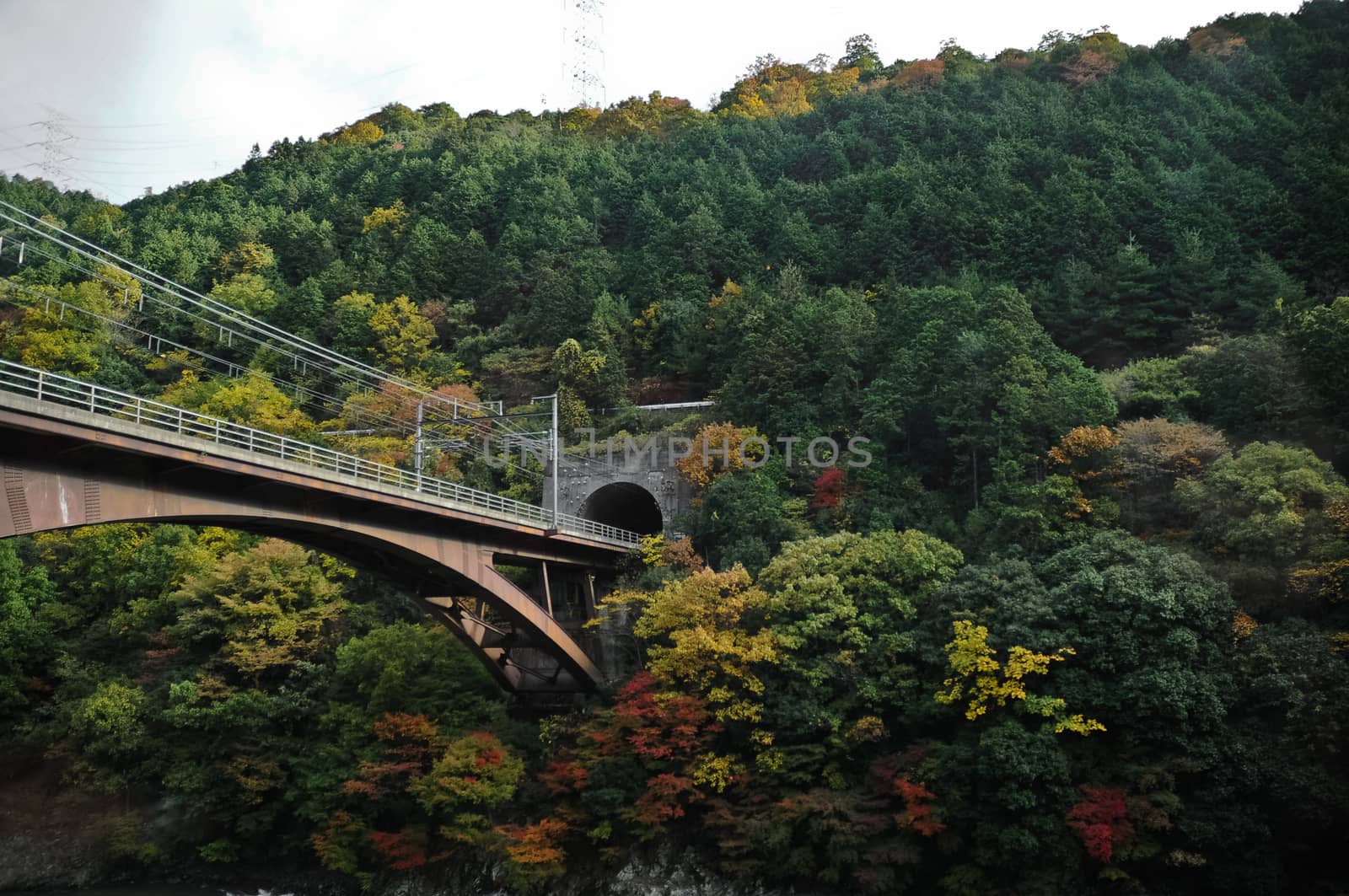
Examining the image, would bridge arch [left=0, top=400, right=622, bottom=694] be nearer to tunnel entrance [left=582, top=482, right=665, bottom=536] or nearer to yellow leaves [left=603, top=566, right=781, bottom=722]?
yellow leaves [left=603, top=566, right=781, bottom=722]

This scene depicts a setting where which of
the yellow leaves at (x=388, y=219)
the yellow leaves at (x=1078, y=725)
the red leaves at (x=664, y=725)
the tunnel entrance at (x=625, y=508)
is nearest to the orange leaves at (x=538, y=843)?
the red leaves at (x=664, y=725)

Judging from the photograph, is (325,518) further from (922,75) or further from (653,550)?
(922,75)

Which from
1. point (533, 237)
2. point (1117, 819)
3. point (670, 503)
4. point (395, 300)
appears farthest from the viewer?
point (533, 237)

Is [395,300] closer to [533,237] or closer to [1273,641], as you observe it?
[533,237]

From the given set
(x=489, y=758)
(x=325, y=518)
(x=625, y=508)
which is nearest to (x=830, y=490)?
(x=625, y=508)

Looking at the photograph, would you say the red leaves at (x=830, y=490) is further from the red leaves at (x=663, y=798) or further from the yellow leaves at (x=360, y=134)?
the yellow leaves at (x=360, y=134)

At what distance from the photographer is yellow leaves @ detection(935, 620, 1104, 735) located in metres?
21.5

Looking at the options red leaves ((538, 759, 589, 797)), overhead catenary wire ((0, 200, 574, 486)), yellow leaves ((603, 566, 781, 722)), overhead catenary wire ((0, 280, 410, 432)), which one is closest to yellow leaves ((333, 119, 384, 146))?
overhead catenary wire ((0, 200, 574, 486))

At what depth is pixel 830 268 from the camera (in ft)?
151

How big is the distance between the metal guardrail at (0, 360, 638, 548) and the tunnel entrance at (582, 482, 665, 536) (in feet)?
6.78

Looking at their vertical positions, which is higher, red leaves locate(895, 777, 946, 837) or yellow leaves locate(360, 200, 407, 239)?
yellow leaves locate(360, 200, 407, 239)

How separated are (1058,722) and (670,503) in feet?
52.3

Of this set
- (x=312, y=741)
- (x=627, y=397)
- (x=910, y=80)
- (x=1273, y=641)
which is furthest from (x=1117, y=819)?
(x=910, y=80)

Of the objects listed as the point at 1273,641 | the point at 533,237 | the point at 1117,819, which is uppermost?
the point at 533,237
